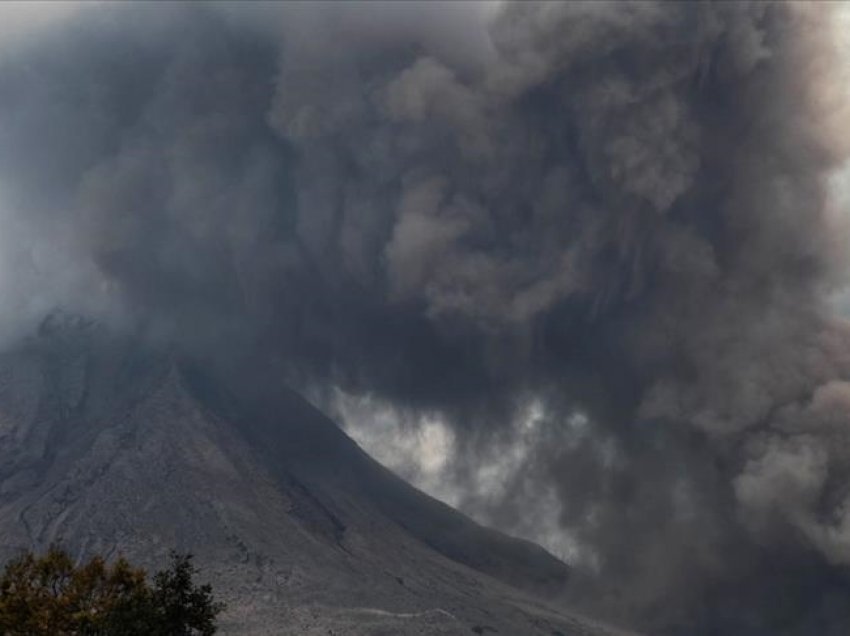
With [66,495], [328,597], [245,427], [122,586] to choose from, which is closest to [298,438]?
[245,427]

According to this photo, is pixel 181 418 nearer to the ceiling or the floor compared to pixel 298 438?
nearer to the floor

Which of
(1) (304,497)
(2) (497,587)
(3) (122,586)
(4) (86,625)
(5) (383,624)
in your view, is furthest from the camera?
(1) (304,497)

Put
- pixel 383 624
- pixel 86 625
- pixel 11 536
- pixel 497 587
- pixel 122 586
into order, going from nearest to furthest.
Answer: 1. pixel 86 625
2. pixel 122 586
3. pixel 383 624
4. pixel 11 536
5. pixel 497 587

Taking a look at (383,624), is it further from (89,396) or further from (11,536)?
(89,396)

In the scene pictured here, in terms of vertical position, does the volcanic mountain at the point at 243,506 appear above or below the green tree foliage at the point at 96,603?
above

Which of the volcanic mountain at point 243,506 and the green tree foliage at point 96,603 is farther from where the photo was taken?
the volcanic mountain at point 243,506
